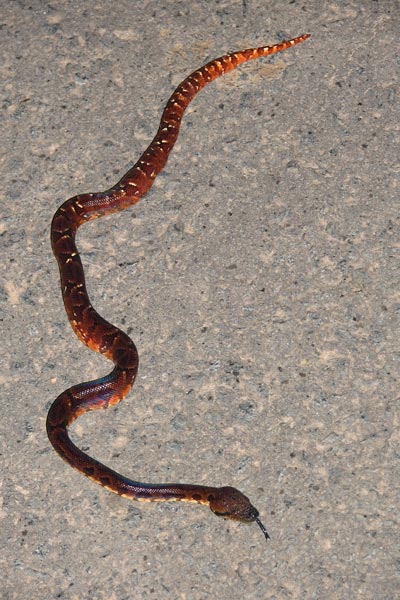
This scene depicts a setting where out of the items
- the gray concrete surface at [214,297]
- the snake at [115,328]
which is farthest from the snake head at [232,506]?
the gray concrete surface at [214,297]

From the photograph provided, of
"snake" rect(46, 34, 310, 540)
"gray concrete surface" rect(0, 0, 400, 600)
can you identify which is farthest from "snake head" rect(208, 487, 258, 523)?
"gray concrete surface" rect(0, 0, 400, 600)

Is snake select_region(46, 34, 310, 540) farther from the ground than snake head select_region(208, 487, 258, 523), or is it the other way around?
snake select_region(46, 34, 310, 540)

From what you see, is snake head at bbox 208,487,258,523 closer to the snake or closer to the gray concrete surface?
the snake

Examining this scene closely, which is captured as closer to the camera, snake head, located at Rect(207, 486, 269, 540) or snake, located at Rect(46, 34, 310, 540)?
snake head, located at Rect(207, 486, 269, 540)

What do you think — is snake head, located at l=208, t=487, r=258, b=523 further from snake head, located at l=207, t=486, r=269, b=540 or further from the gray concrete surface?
the gray concrete surface

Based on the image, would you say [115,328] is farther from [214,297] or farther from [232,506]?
[232,506]
